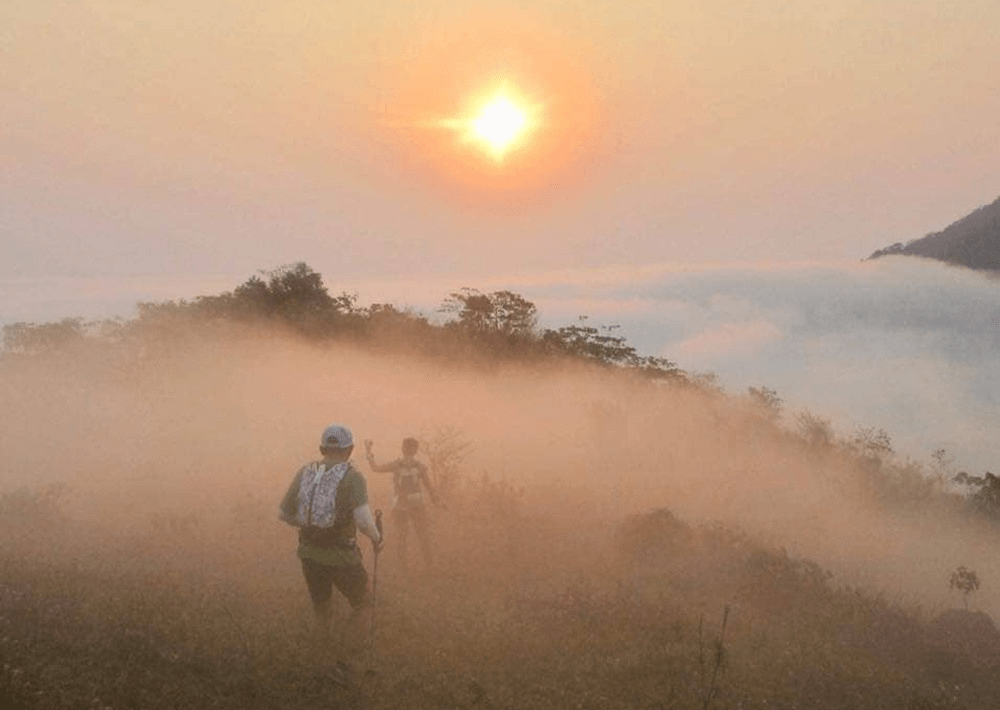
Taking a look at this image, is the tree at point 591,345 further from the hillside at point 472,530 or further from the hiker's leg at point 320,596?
the hiker's leg at point 320,596

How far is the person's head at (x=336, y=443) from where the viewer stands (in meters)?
7.73

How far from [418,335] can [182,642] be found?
98.5 ft

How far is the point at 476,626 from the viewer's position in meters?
9.69

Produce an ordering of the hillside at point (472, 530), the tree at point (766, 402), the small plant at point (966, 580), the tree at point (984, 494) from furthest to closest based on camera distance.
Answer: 1. the tree at point (766, 402)
2. the tree at point (984, 494)
3. the small plant at point (966, 580)
4. the hillside at point (472, 530)

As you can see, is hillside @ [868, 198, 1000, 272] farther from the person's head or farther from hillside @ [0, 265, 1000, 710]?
the person's head

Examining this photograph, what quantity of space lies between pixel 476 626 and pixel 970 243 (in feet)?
606

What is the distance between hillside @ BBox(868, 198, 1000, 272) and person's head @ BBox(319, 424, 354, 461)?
17607cm

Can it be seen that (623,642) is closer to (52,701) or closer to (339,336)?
(52,701)

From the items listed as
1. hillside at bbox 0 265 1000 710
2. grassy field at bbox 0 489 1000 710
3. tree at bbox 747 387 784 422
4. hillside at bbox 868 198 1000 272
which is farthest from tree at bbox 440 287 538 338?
hillside at bbox 868 198 1000 272

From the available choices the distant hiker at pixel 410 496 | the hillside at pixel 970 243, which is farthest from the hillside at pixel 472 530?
the hillside at pixel 970 243

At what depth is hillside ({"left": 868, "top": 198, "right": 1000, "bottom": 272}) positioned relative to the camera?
157 meters

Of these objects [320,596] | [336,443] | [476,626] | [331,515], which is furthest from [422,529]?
[336,443]

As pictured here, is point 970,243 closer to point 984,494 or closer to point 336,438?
point 984,494

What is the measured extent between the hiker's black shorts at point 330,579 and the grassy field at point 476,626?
57cm
